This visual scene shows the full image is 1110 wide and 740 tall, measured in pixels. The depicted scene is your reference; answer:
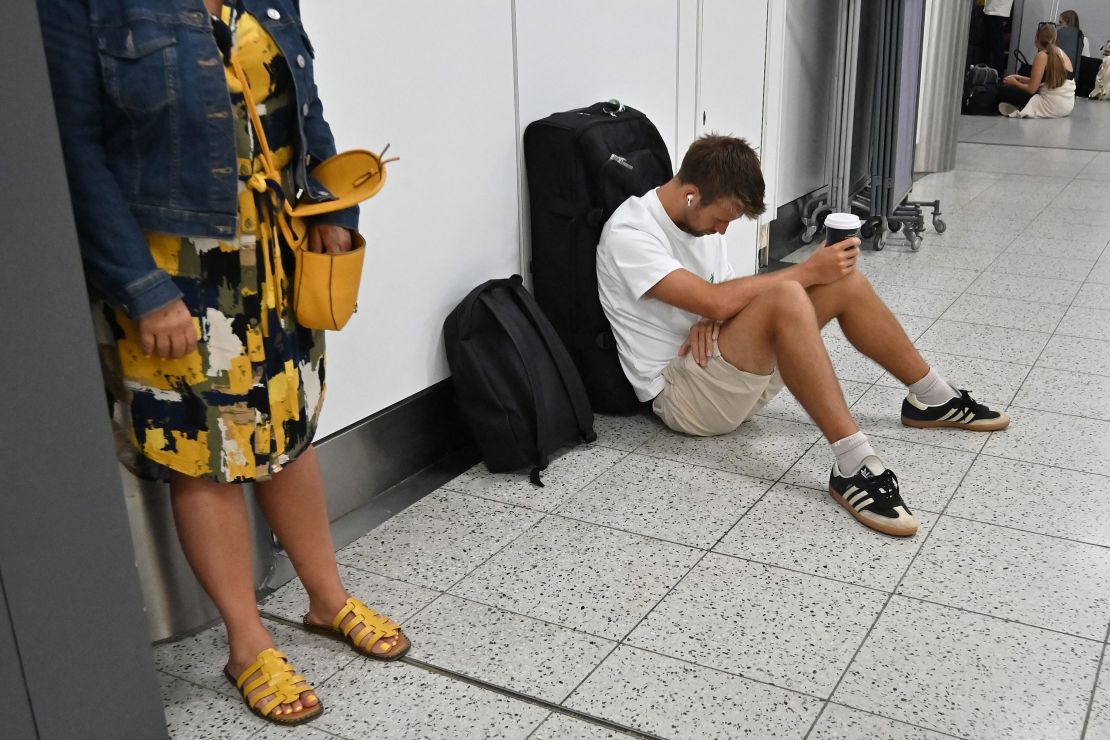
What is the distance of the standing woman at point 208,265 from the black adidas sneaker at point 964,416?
1.60 metres

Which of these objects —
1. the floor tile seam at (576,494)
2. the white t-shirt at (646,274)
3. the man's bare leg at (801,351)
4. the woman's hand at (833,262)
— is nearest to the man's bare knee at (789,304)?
the man's bare leg at (801,351)

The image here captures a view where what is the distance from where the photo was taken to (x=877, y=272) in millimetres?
4449

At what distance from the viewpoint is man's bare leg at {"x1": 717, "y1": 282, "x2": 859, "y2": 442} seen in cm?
245

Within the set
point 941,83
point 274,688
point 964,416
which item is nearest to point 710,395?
point 964,416

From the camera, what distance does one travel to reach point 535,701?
1.79 metres

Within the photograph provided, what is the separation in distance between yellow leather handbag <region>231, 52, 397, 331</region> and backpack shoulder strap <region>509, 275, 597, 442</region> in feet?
3.24

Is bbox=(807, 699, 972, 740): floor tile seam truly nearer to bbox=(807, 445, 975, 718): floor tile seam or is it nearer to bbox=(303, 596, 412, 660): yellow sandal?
bbox=(807, 445, 975, 718): floor tile seam

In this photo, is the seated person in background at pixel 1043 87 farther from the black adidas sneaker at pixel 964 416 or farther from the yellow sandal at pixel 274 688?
the yellow sandal at pixel 274 688

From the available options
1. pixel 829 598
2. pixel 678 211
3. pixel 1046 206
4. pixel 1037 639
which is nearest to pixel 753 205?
pixel 678 211

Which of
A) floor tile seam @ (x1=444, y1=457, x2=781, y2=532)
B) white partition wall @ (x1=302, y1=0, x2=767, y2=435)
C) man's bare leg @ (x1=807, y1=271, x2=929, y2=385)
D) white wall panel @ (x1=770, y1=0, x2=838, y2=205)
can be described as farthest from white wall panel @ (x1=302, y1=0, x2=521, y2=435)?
white wall panel @ (x1=770, y1=0, x2=838, y2=205)

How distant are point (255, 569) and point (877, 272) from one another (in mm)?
3111

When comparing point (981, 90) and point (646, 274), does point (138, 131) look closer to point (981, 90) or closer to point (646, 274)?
point (646, 274)

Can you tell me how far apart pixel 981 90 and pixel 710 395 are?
725 centimetres

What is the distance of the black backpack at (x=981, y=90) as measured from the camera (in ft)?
28.7
